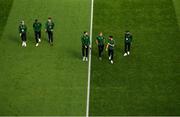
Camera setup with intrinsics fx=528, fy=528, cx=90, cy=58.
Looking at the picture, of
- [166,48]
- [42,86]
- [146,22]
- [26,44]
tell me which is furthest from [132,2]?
[42,86]

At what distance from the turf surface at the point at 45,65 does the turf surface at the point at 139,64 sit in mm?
910

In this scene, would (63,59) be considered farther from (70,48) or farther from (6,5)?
(6,5)

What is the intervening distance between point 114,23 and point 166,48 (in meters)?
4.19

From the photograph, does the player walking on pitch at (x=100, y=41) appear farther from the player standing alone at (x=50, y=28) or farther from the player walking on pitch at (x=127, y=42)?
the player standing alone at (x=50, y=28)

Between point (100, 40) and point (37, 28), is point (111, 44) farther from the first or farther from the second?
point (37, 28)

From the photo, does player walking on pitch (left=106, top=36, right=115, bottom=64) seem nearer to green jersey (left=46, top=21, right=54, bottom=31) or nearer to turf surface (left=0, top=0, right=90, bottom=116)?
turf surface (left=0, top=0, right=90, bottom=116)

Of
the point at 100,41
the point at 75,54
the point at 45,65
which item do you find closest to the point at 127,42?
the point at 100,41

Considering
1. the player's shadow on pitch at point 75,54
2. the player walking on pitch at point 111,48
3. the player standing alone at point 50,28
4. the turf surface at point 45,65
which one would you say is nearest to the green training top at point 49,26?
the player standing alone at point 50,28

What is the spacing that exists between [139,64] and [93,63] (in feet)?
8.51

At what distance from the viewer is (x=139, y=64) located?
29688 mm

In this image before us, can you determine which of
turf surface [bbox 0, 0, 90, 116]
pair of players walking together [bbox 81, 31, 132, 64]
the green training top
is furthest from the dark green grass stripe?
pair of players walking together [bbox 81, 31, 132, 64]

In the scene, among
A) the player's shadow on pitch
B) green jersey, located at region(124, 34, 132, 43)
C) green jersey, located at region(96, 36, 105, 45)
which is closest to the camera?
green jersey, located at region(96, 36, 105, 45)

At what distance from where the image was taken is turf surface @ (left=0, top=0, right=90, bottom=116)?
2677 centimetres

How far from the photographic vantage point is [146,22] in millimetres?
33344
